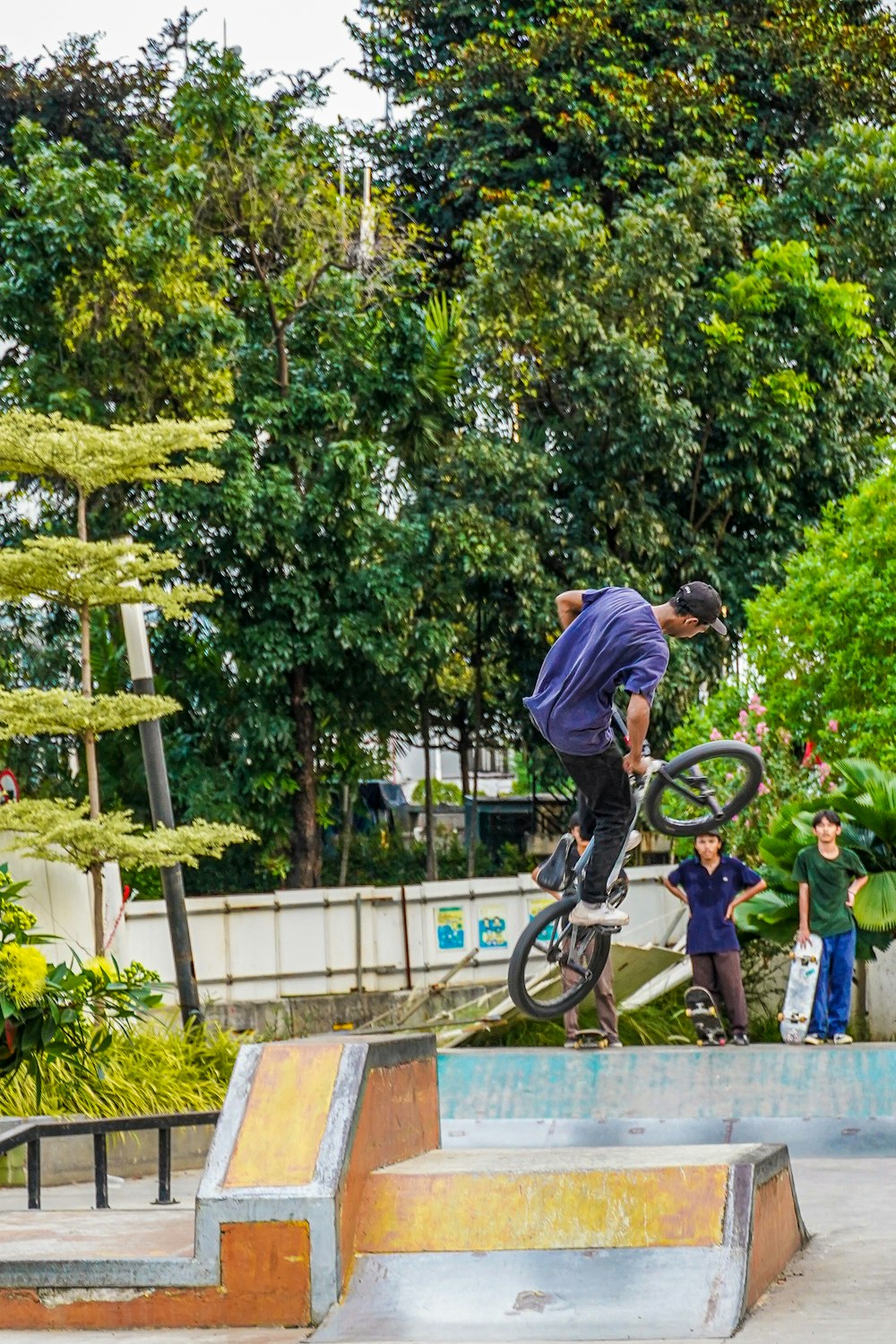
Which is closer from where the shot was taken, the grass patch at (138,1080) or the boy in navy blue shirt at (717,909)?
the grass patch at (138,1080)

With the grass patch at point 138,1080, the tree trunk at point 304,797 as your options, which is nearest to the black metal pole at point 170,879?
the grass patch at point 138,1080

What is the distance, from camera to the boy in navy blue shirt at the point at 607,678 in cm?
640

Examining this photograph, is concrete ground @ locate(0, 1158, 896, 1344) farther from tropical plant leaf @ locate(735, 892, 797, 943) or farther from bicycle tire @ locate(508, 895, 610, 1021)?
tropical plant leaf @ locate(735, 892, 797, 943)

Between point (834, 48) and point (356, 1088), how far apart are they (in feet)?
79.4

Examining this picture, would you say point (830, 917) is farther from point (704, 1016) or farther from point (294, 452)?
point (294, 452)

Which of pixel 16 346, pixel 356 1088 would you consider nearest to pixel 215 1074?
pixel 356 1088

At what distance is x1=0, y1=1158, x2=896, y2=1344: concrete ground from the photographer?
583 centimetres

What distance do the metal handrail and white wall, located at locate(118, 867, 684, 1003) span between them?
11121mm

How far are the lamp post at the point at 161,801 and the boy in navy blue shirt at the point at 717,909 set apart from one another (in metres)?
4.14

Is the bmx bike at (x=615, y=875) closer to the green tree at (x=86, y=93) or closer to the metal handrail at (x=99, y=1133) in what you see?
the metal handrail at (x=99, y=1133)

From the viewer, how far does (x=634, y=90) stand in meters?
25.8

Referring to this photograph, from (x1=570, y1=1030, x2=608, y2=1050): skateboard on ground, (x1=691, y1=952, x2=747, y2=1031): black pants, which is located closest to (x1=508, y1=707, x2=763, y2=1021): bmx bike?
(x1=691, y1=952, x2=747, y2=1031): black pants

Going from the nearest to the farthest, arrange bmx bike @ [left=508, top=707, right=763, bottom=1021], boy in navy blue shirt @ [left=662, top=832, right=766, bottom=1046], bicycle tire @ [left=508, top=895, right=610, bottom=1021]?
bmx bike @ [left=508, top=707, right=763, bottom=1021], bicycle tire @ [left=508, top=895, right=610, bottom=1021], boy in navy blue shirt @ [left=662, top=832, right=766, bottom=1046]

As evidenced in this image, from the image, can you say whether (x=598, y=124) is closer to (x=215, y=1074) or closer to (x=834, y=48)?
(x=834, y=48)
